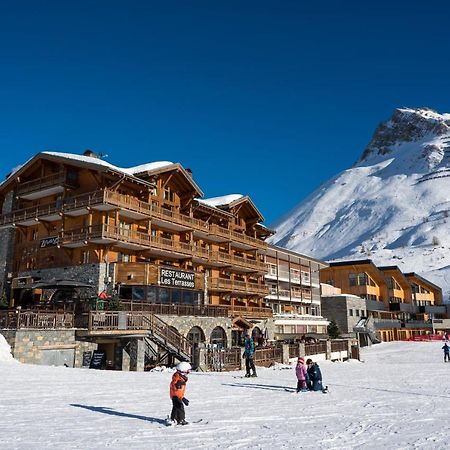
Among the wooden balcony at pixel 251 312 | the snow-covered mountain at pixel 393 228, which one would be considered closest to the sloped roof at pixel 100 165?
the wooden balcony at pixel 251 312

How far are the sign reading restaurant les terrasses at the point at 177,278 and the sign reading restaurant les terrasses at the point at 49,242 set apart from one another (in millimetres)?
7704

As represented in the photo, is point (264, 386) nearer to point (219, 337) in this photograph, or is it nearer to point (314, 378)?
point (314, 378)

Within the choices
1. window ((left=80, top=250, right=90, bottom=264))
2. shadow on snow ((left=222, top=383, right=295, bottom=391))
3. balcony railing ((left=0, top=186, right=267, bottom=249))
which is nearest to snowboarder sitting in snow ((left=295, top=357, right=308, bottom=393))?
shadow on snow ((left=222, top=383, right=295, bottom=391))

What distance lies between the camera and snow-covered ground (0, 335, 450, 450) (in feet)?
29.6

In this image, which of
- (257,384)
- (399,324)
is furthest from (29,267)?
(399,324)

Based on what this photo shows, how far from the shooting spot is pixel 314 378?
56.8 ft

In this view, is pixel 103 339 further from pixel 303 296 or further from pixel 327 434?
pixel 303 296

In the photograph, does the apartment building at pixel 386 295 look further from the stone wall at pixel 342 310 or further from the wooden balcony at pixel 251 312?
the wooden balcony at pixel 251 312

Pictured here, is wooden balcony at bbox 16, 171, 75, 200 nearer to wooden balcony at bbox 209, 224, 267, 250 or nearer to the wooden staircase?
wooden balcony at bbox 209, 224, 267, 250

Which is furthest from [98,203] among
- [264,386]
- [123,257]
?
[264,386]

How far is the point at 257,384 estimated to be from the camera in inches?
749

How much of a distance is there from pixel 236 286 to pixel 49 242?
649 inches

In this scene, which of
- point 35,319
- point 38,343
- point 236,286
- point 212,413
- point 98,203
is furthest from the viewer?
point 236,286

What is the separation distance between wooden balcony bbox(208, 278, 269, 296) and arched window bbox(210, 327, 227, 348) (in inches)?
223
